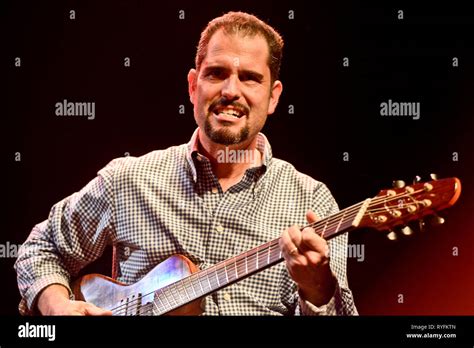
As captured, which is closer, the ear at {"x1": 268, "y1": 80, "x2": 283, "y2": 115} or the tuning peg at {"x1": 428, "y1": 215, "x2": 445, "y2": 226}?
the tuning peg at {"x1": 428, "y1": 215, "x2": 445, "y2": 226}

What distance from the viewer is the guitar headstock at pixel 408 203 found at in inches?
78.2

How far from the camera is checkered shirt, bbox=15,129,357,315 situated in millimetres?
2584

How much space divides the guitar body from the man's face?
1.63ft

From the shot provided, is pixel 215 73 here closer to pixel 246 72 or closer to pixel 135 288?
pixel 246 72

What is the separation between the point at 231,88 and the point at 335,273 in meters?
0.74

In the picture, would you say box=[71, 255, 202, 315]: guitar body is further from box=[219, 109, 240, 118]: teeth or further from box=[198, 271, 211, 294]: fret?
box=[219, 109, 240, 118]: teeth

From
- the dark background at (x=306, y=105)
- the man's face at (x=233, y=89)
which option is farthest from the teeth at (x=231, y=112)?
the dark background at (x=306, y=105)

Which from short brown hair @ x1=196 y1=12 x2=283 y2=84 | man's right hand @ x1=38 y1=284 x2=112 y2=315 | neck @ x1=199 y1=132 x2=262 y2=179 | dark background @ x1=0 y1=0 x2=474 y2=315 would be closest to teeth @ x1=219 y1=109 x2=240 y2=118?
neck @ x1=199 y1=132 x2=262 y2=179

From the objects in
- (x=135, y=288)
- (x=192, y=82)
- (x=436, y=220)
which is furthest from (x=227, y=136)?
(x=436, y=220)

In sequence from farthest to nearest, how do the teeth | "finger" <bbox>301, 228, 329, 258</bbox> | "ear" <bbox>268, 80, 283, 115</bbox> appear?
"ear" <bbox>268, 80, 283, 115</bbox> → the teeth → "finger" <bbox>301, 228, 329, 258</bbox>

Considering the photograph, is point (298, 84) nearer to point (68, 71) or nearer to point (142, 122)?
point (142, 122)
